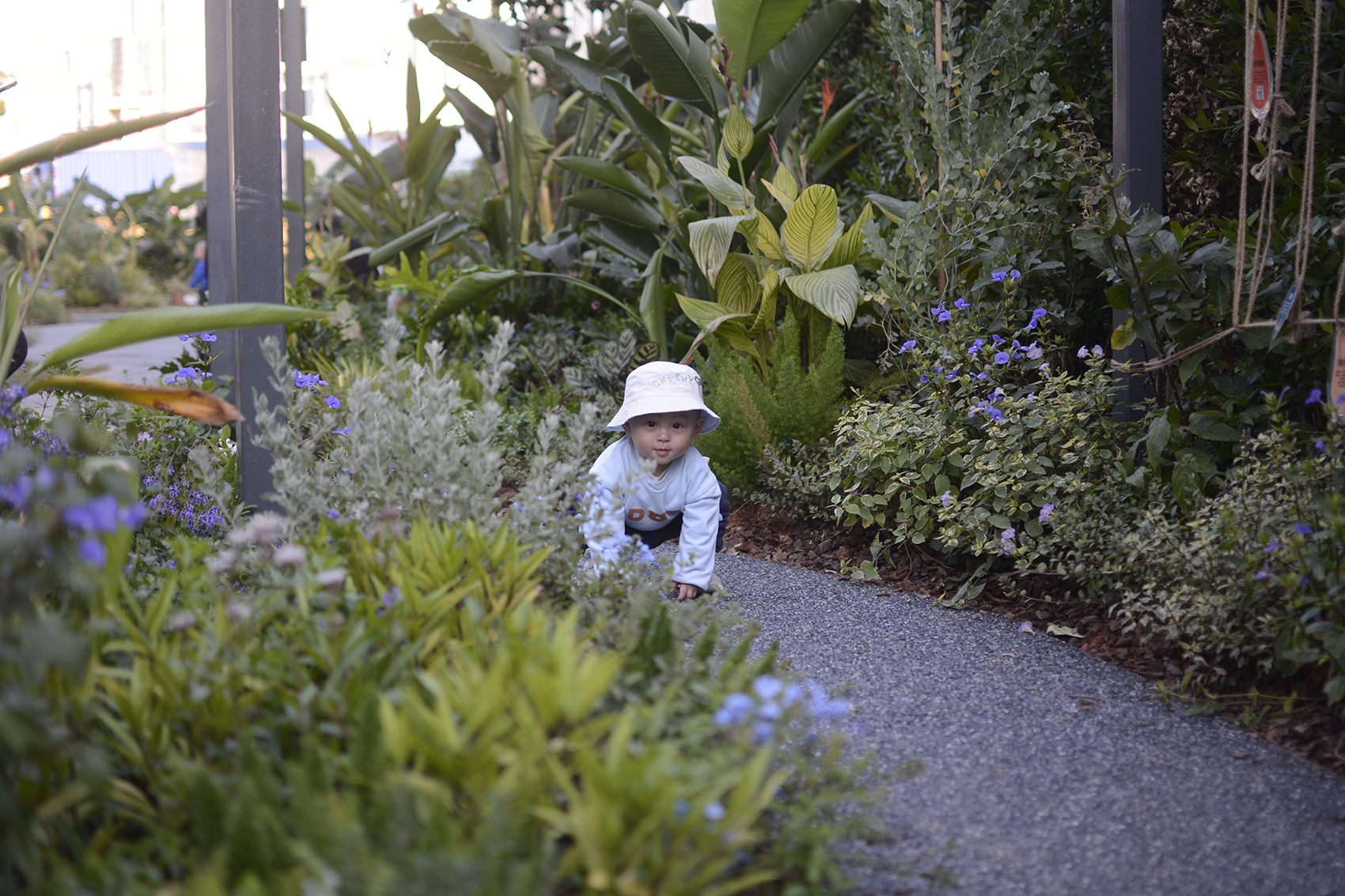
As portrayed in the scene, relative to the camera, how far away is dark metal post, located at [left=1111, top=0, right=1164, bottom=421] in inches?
120

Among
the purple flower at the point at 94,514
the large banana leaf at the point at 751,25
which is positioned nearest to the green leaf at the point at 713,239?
the large banana leaf at the point at 751,25

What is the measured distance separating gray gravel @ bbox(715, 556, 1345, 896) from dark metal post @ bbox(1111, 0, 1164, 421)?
3.60 feet

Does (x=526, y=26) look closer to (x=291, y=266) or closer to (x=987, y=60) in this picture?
(x=291, y=266)

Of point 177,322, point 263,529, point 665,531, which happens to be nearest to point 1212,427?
point 665,531

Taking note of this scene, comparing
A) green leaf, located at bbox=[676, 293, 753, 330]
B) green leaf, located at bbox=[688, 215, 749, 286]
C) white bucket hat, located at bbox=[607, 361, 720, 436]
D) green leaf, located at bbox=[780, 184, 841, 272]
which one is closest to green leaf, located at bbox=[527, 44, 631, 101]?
green leaf, located at bbox=[688, 215, 749, 286]

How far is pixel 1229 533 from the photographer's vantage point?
7.19 feet

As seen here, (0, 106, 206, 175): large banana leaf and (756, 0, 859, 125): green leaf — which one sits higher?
(756, 0, 859, 125): green leaf

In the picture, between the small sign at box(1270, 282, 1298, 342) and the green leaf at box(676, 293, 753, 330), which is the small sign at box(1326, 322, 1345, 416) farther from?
the green leaf at box(676, 293, 753, 330)

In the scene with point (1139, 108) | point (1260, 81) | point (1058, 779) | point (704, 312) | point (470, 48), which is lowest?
point (1058, 779)

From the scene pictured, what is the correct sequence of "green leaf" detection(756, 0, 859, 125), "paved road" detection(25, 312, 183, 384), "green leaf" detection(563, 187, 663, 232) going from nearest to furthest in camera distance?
"green leaf" detection(756, 0, 859, 125)
"green leaf" detection(563, 187, 663, 232)
"paved road" detection(25, 312, 183, 384)

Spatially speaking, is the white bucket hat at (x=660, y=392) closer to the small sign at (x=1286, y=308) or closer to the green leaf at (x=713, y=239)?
the green leaf at (x=713, y=239)

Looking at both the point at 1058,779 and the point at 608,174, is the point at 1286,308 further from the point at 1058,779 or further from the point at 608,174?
the point at 608,174

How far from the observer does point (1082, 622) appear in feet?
9.00

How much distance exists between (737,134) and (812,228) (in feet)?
2.12
